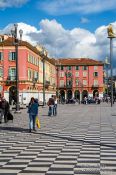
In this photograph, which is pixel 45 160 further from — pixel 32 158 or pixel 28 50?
pixel 28 50

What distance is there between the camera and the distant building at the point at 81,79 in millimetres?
140750

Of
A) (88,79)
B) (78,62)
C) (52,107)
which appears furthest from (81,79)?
(52,107)

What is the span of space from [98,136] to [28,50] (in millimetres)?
67430

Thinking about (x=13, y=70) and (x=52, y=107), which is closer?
(x=52, y=107)

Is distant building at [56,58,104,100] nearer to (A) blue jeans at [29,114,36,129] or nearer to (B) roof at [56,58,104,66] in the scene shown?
(B) roof at [56,58,104,66]

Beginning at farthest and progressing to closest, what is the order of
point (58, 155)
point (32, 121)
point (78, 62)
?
point (78, 62)
point (32, 121)
point (58, 155)

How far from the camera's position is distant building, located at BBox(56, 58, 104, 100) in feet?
462

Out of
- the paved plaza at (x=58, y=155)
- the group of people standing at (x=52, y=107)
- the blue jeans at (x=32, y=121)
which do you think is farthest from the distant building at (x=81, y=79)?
the paved plaza at (x=58, y=155)

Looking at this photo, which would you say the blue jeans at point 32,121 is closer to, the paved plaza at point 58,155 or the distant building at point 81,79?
the paved plaza at point 58,155

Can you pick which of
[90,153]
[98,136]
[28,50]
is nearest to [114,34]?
[28,50]

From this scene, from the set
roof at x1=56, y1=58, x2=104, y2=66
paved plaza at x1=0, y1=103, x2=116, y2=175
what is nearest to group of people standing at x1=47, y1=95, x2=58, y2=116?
paved plaza at x1=0, y1=103, x2=116, y2=175

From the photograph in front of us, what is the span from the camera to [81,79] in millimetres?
144375

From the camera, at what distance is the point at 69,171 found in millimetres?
10812

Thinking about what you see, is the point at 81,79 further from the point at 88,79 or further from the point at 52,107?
the point at 52,107
